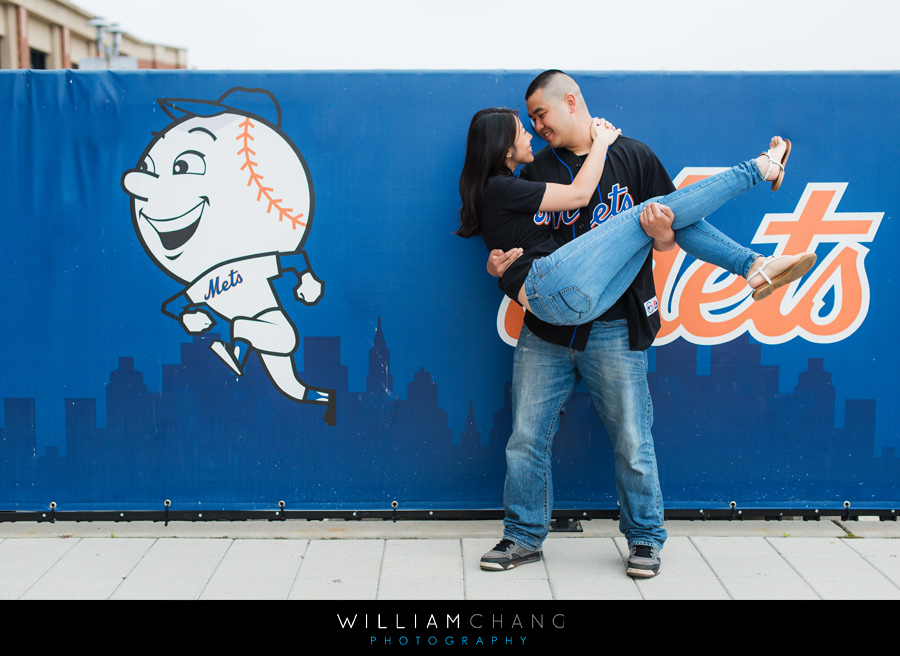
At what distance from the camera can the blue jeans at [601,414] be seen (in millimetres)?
3172

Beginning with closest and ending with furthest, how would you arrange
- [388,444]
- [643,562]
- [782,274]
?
[782,274]
[643,562]
[388,444]

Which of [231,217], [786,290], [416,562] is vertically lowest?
[416,562]

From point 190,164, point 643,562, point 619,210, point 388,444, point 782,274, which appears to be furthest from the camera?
point 388,444

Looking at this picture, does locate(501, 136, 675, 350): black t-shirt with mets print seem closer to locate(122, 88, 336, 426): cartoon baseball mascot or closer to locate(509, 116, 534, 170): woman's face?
locate(509, 116, 534, 170): woman's face

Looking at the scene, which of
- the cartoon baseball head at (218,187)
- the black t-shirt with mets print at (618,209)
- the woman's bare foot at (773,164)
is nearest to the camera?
the woman's bare foot at (773,164)

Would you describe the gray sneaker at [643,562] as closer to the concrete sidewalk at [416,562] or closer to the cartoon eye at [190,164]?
the concrete sidewalk at [416,562]

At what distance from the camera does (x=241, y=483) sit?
3.70 metres

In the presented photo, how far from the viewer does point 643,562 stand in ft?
10.3

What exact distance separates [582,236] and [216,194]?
1.73 metres

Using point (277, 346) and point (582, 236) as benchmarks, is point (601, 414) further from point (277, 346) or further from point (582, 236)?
point (277, 346)

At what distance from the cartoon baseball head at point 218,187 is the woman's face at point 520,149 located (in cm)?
98

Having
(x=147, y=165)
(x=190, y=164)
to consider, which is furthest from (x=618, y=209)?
(x=147, y=165)

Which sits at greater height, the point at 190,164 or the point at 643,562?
the point at 190,164

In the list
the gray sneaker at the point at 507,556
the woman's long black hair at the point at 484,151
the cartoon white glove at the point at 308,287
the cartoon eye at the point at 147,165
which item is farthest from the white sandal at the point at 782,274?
the cartoon eye at the point at 147,165
